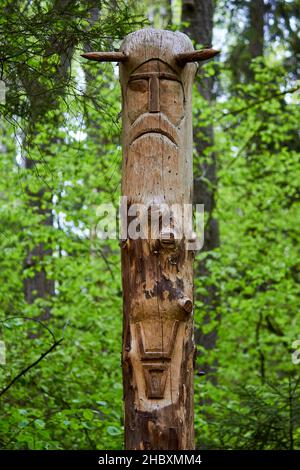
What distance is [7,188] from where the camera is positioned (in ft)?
41.6

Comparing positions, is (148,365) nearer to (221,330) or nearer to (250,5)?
(221,330)

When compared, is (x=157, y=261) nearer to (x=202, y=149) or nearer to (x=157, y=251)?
(x=157, y=251)

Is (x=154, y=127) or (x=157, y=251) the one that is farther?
(x=154, y=127)

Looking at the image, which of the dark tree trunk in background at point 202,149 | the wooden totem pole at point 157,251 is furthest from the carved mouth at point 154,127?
the dark tree trunk in background at point 202,149

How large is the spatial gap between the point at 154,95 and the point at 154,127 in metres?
0.23

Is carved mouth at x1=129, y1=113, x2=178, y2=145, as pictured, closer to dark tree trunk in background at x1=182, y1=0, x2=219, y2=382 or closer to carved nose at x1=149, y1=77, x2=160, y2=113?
carved nose at x1=149, y1=77, x2=160, y2=113

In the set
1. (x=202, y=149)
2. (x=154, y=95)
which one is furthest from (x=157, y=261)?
(x=202, y=149)

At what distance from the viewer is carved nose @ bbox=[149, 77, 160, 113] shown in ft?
16.5

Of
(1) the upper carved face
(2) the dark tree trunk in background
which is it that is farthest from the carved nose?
(2) the dark tree trunk in background

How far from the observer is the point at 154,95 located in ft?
16.5

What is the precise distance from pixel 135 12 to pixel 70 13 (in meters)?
0.89

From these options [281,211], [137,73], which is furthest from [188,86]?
[281,211]

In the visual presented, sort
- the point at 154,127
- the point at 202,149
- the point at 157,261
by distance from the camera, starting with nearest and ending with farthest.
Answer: the point at 157,261, the point at 154,127, the point at 202,149

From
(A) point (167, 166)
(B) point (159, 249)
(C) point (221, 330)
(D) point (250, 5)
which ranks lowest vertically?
(C) point (221, 330)
